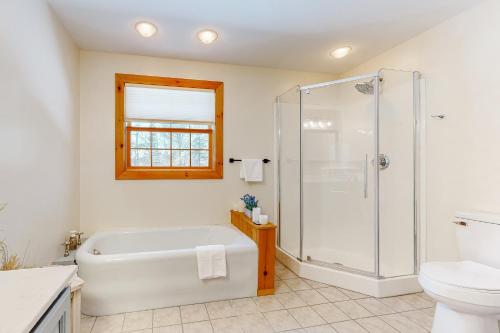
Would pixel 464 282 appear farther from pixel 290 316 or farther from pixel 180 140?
pixel 180 140

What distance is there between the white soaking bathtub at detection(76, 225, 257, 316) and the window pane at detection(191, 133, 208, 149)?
1.24 meters

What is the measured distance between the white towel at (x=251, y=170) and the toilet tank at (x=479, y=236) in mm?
1890

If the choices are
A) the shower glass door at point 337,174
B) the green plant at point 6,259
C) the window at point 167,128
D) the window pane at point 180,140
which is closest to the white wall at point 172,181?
the window at point 167,128

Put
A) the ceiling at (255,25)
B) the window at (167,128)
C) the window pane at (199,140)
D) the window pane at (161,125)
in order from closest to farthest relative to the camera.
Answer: the ceiling at (255,25) < the window at (167,128) < the window pane at (161,125) < the window pane at (199,140)

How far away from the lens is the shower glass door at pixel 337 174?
2850mm

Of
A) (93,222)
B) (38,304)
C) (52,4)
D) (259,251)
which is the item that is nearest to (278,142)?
(259,251)

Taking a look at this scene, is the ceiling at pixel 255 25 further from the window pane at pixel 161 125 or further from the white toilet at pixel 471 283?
the white toilet at pixel 471 283

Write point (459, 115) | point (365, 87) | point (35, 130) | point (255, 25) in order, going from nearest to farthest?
point (35, 130) < point (459, 115) < point (255, 25) < point (365, 87)

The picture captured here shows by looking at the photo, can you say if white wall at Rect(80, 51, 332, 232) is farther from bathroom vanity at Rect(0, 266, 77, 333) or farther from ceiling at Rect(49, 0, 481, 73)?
bathroom vanity at Rect(0, 266, 77, 333)

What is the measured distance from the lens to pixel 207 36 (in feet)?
8.50

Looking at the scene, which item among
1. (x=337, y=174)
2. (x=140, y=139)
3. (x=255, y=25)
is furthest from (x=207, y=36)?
(x=337, y=174)

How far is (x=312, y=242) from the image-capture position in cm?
312

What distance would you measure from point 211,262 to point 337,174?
1.66 metres

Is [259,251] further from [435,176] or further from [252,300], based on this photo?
[435,176]
